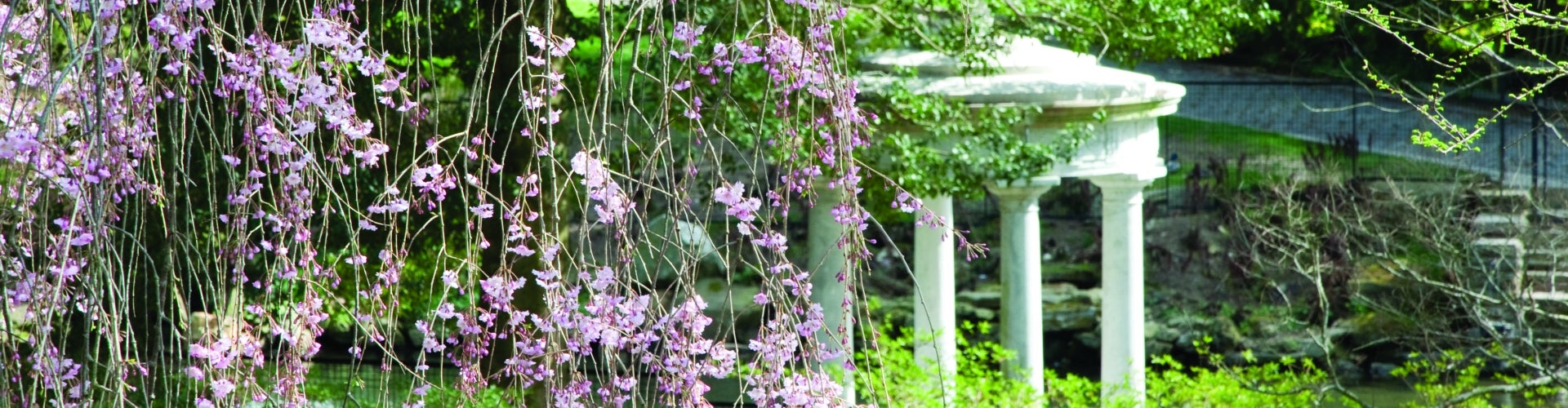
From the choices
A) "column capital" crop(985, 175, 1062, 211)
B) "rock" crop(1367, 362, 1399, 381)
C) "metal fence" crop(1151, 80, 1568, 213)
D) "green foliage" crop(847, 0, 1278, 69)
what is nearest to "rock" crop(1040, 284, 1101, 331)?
"metal fence" crop(1151, 80, 1568, 213)

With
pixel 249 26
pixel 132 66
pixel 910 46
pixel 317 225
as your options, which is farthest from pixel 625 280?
pixel 910 46

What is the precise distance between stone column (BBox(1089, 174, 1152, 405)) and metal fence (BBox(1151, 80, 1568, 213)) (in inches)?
186

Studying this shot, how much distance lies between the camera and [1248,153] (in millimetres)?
14680

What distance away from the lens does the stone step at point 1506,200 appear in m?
9.69

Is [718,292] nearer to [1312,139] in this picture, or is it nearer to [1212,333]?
[1212,333]

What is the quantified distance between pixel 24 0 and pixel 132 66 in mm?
333

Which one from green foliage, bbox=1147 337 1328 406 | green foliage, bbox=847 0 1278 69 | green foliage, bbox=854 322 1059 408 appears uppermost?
green foliage, bbox=847 0 1278 69

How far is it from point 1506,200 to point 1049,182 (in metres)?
5.51

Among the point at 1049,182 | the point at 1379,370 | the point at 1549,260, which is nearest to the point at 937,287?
the point at 1049,182

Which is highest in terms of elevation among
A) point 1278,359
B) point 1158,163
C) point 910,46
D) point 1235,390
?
point 910,46

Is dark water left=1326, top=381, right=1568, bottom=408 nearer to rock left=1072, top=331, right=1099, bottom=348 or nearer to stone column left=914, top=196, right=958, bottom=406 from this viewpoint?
rock left=1072, top=331, right=1099, bottom=348

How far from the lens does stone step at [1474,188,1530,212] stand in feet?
31.8

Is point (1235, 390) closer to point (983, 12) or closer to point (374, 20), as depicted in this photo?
point (983, 12)

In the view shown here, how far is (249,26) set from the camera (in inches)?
204
